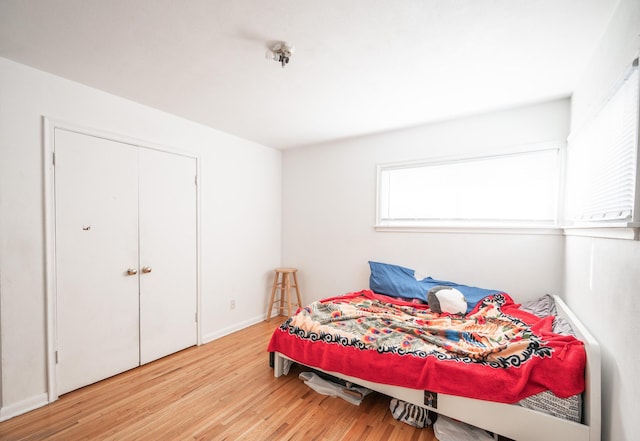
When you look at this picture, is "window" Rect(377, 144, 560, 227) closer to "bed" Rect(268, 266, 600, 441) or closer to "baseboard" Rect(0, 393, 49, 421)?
"bed" Rect(268, 266, 600, 441)

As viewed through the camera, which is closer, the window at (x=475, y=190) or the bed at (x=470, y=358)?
the bed at (x=470, y=358)

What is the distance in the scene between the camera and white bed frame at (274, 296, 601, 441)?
139 cm

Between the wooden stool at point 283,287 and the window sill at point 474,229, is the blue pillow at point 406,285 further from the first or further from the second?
the wooden stool at point 283,287

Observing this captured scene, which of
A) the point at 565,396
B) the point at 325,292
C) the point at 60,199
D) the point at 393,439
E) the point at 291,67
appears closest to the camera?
the point at 565,396

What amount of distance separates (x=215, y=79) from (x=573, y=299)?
10.5 ft

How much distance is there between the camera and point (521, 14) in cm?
150

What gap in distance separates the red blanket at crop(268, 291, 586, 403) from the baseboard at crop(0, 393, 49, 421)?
1.68m

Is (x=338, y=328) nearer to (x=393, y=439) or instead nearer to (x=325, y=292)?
(x=393, y=439)

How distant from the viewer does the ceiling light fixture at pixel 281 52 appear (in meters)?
1.75

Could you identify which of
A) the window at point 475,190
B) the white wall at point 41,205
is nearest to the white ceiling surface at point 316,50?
the white wall at point 41,205

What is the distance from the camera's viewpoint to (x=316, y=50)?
182cm

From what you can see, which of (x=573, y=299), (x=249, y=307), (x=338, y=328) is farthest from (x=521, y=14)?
(x=249, y=307)

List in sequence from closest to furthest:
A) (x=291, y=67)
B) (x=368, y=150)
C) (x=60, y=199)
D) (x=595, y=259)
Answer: (x=595, y=259) < (x=291, y=67) < (x=60, y=199) < (x=368, y=150)

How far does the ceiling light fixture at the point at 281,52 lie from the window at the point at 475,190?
6.53 feet
